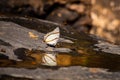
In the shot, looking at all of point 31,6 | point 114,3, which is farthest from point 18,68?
point 114,3

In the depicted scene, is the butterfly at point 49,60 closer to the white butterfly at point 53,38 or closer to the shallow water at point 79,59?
the shallow water at point 79,59

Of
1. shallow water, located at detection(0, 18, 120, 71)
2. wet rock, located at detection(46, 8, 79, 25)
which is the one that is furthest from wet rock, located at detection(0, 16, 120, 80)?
wet rock, located at detection(46, 8, 79, 25)

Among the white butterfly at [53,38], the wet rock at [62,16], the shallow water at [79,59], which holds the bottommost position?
the shallow water at [79,59]

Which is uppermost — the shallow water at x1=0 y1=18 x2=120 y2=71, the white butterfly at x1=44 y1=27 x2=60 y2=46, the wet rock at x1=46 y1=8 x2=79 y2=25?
the wet rock at x1=46 y1=8 x2=79 y2=25

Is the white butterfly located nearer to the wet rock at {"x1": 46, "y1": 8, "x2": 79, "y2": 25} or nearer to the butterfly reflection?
the butterfly reflection

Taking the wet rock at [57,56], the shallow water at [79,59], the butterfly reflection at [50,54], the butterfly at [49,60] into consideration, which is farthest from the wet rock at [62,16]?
the butterfly at [49,60]

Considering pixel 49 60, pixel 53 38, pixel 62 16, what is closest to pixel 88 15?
pixel 62 16

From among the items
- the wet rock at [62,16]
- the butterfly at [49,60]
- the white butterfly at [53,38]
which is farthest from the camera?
the wet rock at [62,16]

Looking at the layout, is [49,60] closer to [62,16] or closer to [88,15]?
[62,16]

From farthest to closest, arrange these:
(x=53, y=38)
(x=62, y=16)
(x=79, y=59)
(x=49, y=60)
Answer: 1. (x=62, y=16)
2. (x=53, y=38)
3. (x=79, y=59)
4. (x=49, y=60)

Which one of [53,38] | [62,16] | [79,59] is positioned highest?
[62,16]

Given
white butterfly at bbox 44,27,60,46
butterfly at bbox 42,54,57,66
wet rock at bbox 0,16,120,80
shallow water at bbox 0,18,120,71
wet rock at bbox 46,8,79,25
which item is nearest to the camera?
wet rock at bbox 0,16,120,80
